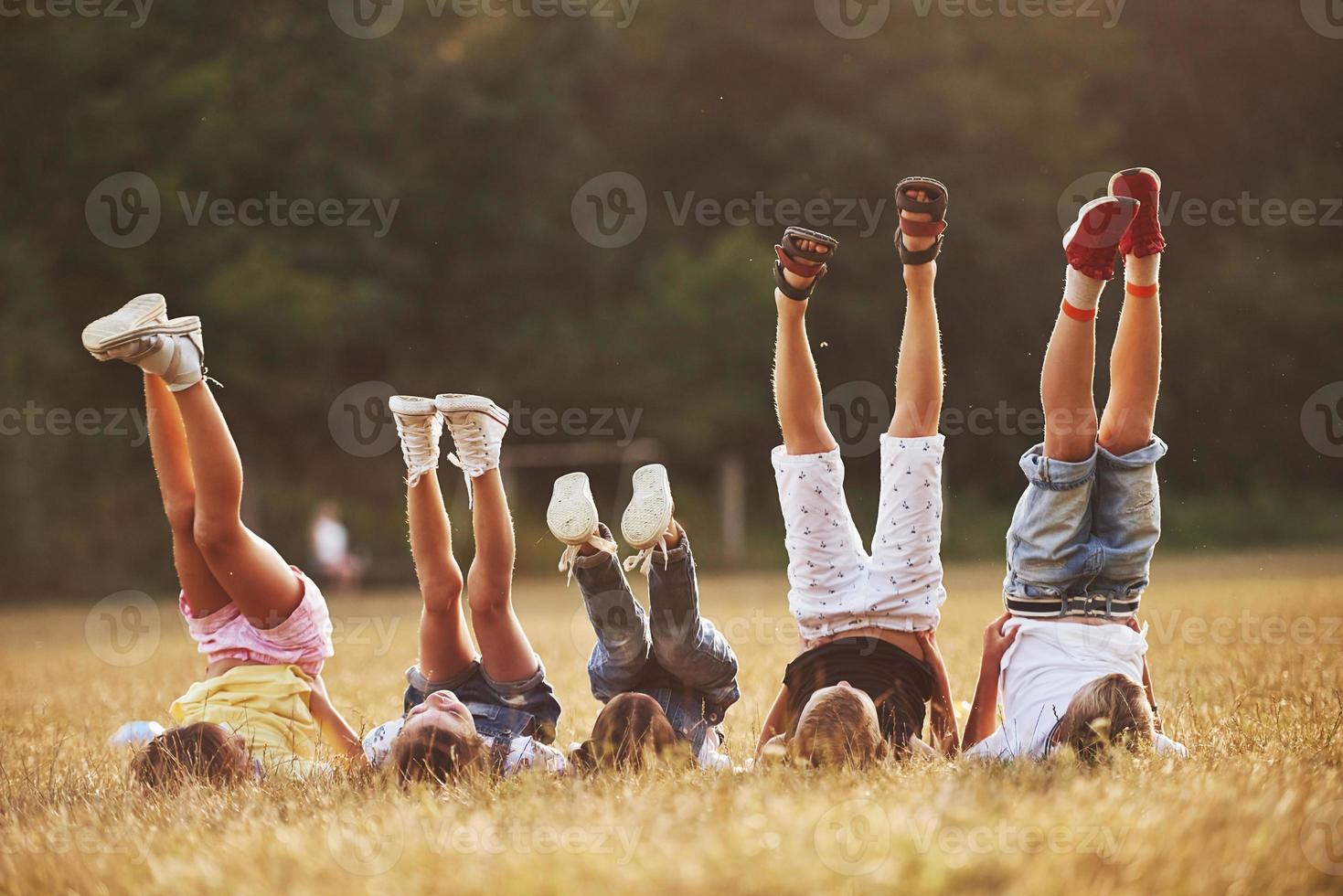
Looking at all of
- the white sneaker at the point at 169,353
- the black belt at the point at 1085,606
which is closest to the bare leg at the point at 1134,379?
the black belt at the point at 1085,606

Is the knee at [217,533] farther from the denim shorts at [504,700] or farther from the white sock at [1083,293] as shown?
the white sock at [1083,293]

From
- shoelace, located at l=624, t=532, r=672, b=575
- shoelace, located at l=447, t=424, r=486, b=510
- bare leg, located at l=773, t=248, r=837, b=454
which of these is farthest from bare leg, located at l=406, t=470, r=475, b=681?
bare leg, located at l=773, t=248, r=837, b=454

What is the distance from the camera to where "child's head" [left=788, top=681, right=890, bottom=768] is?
274 centimetres

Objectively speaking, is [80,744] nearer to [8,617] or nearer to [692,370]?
[8,617]

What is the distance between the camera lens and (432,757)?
2891 mm

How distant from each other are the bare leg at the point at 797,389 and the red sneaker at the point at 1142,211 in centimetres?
77

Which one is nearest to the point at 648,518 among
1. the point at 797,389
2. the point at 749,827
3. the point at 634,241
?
the point at 797,389

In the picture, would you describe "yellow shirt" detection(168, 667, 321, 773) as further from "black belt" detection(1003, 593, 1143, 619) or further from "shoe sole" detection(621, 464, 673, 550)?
"black belt" detection(1003, 593, 1143, 619)

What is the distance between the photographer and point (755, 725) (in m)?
4.07

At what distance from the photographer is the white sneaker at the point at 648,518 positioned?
2.97 m

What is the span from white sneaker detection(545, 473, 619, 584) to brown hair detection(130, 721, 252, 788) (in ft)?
2.79

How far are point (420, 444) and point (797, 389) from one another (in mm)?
981

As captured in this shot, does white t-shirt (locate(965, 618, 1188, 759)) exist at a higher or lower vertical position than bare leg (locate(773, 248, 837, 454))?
lower

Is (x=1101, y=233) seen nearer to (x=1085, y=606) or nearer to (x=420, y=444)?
(x=1085, y=606)
